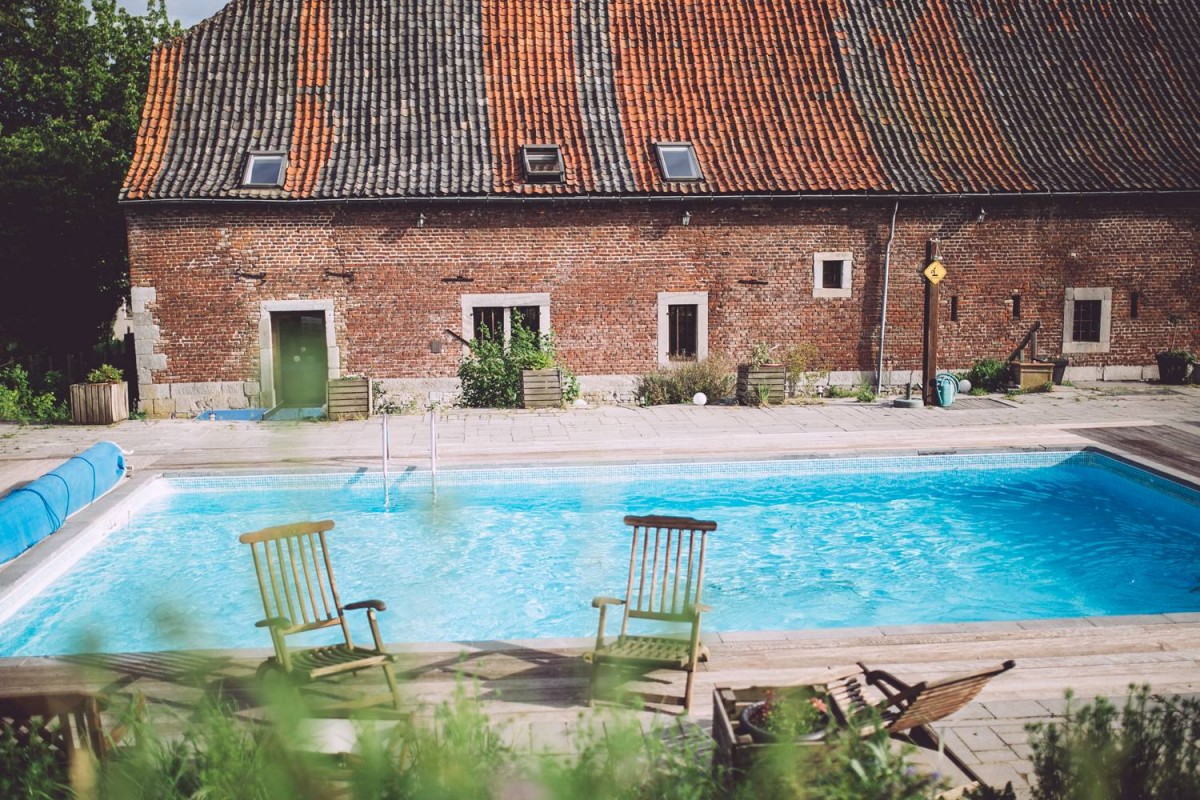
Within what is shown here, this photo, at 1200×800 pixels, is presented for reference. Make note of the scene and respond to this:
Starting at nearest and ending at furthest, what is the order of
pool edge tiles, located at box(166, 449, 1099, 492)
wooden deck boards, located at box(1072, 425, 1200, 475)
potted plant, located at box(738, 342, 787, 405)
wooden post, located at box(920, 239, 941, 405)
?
pool edge tiles, located at box(166, 449, 1099, 492)
wooden deck boards, located at box(1072, 425, 1200, 475)
wooden post, located at box(920, 239, 941, 405)
potted plant, located at box(738, 342, 787, 405)

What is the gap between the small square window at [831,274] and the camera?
17641 millimetres

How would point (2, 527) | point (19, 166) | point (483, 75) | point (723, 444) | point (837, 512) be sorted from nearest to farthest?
point (2, 527) < point (837, 512) < point (723, 444) < point (483, 75) < point (19, 166)

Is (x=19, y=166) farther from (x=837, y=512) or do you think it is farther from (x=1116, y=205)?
(x=1116, y=205)

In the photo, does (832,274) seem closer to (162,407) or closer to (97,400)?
(162,407)

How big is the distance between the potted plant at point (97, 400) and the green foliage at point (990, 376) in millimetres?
14757

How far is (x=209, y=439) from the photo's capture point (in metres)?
13.6

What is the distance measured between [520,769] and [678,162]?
15.7 metres

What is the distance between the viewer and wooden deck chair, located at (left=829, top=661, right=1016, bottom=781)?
4336 millimetres

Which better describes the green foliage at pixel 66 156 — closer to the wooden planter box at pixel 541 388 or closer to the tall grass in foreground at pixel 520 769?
the wooden planter box at pixel 541 388

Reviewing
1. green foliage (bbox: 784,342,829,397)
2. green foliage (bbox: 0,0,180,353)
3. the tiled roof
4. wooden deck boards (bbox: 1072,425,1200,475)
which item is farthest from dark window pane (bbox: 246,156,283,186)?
wooden deck boards (bbox: 1072,425,1200,475)

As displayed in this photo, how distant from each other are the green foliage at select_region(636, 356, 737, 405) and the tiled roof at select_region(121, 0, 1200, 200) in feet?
10.4

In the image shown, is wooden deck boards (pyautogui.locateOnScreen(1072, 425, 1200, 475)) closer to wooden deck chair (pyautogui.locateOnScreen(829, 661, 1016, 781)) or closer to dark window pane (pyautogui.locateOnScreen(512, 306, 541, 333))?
wooden deck chair (pyautogui.locateOnScreen(829, 661, 1016, 781))

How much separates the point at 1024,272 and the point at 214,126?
1518cm

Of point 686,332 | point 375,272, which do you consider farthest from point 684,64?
point 375,272
